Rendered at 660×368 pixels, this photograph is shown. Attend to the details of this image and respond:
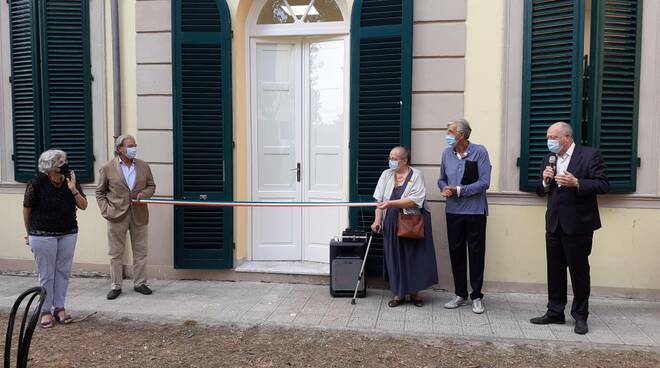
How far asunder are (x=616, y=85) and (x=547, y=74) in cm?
69

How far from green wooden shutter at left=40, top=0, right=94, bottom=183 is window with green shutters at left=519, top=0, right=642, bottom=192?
17.5 ft

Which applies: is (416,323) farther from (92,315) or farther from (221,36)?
(221,36)

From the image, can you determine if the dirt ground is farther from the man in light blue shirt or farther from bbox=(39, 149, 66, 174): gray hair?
bbox=(39, 149, 66, 174): gray hair

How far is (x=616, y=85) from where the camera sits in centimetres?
572

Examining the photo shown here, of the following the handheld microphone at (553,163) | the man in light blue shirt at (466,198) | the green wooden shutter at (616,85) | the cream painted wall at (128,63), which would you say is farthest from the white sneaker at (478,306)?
the cream painted wall at (128,63)

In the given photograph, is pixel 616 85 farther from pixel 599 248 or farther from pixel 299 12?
pixel 299 12

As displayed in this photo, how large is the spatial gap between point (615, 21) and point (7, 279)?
7586 millimetres

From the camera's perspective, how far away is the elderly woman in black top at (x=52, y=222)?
494 cm

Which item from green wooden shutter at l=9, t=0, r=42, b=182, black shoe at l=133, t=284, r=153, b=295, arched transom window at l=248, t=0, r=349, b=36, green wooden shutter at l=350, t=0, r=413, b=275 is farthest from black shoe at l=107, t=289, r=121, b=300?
arched transom window at l=248, t=0, r=349, b=36

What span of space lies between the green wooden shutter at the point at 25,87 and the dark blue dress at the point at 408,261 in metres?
4.60

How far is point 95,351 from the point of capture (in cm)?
459

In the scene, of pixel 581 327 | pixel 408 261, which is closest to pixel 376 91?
pixel 408 261

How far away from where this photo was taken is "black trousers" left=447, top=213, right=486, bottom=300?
17.7 ft

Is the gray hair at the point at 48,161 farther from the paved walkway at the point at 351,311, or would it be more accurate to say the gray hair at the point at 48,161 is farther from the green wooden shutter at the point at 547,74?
the green wooden shutter at the point at 547,74
